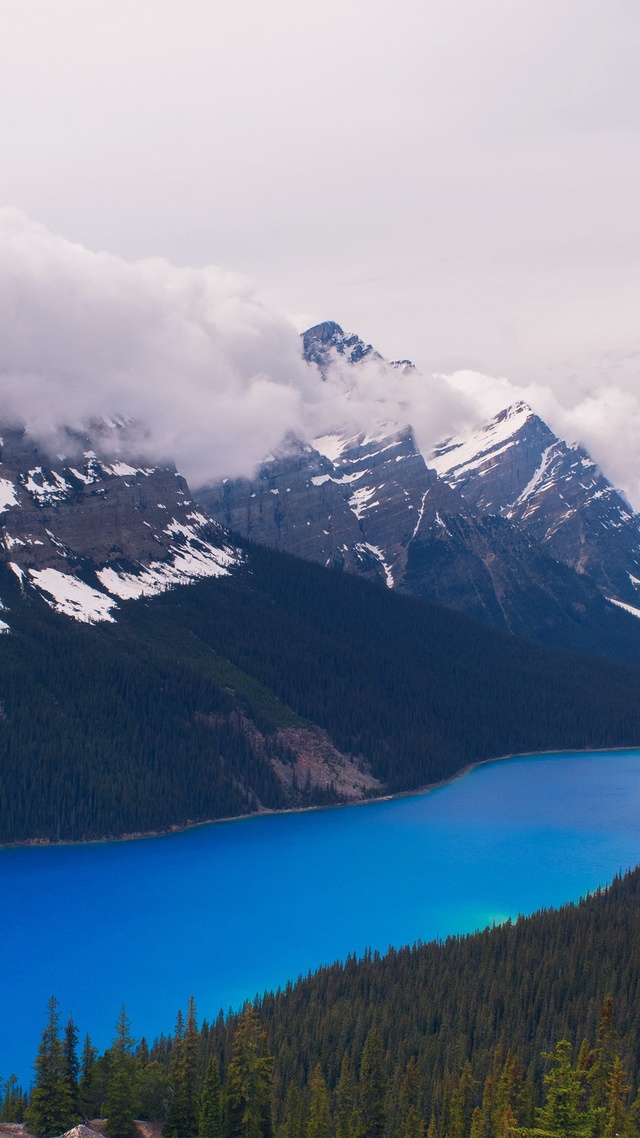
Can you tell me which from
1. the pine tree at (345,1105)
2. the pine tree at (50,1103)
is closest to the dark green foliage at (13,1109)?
the pine tree at (50,1103)

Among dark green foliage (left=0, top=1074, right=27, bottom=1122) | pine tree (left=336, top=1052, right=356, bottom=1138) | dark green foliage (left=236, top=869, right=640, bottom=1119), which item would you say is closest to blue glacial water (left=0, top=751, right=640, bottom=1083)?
dark green foliage (left=236, top=869, right=640, bottom=1119)

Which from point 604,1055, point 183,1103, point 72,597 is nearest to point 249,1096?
point 183,1103

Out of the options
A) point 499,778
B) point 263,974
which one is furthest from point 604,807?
point 263,974

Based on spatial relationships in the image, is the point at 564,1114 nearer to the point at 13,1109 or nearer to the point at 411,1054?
the point at 411,1054

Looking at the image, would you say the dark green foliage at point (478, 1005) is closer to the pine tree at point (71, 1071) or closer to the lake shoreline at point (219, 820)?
the pine tree at point (71, 1071)

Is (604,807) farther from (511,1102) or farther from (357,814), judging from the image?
(511,1102)
